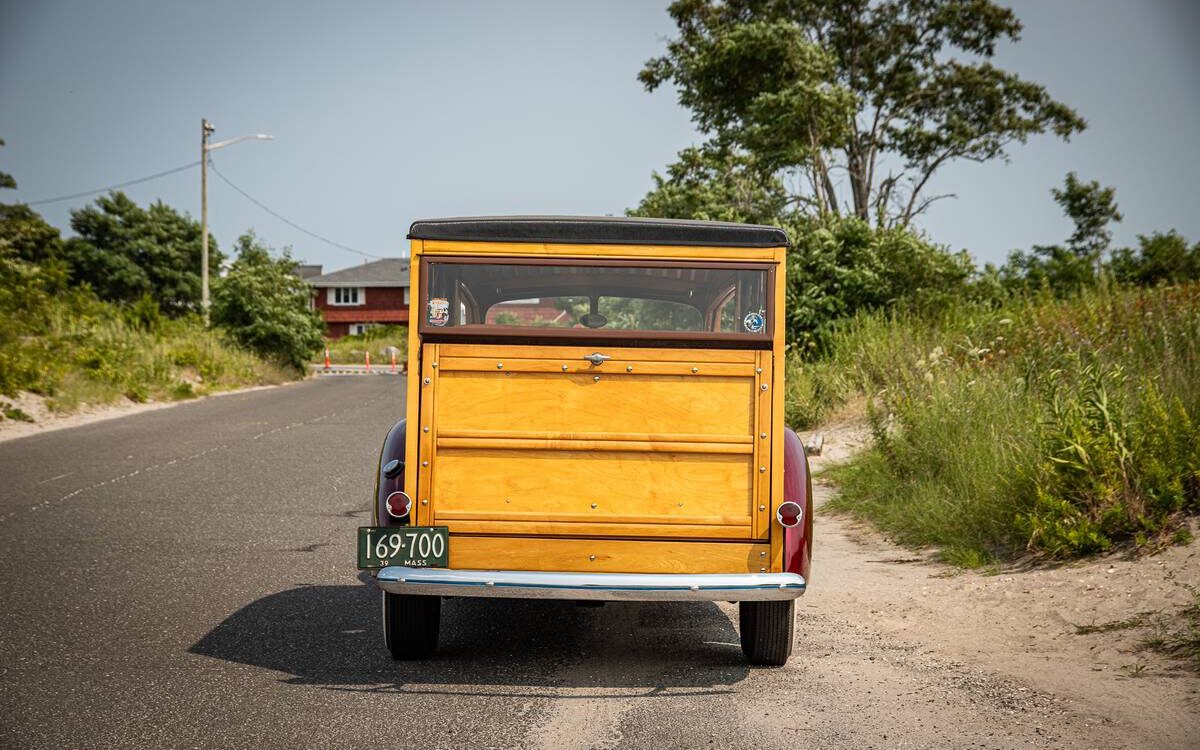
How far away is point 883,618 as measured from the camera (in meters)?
5.82

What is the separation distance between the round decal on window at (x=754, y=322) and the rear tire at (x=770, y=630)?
1.24 m

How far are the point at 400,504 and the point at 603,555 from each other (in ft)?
3.00

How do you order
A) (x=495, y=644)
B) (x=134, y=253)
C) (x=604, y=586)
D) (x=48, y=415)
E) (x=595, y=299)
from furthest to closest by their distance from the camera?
(x=134, y=253) < (x=48, y=415) < (x=495, y=644) < (x=595, y=299) < (x=604, y=586)

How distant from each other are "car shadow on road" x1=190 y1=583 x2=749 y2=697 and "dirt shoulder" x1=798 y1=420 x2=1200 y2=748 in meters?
0.71

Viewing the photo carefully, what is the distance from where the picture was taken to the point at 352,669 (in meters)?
4.76

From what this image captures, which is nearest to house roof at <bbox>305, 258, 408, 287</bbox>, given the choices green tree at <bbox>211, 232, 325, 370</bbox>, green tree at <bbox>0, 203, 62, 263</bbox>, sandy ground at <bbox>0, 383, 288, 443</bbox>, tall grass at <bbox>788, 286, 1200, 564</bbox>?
green tree at <bbox>0, 203, 62, 263</bbox>

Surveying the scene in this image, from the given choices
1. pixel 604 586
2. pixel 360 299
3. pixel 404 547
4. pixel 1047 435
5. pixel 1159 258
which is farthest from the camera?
pixel 360 299

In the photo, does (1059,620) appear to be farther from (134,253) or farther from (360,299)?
(360,299)

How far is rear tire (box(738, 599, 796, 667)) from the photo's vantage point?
4.80 meters

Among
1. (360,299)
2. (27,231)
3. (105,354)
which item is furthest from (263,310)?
(360,299)

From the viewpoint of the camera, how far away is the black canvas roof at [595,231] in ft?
15.4

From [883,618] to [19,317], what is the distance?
16460 mm

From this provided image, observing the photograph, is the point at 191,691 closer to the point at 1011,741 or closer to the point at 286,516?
the point at 1011,741

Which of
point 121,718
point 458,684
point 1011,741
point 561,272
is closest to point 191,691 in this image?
point 121,718
